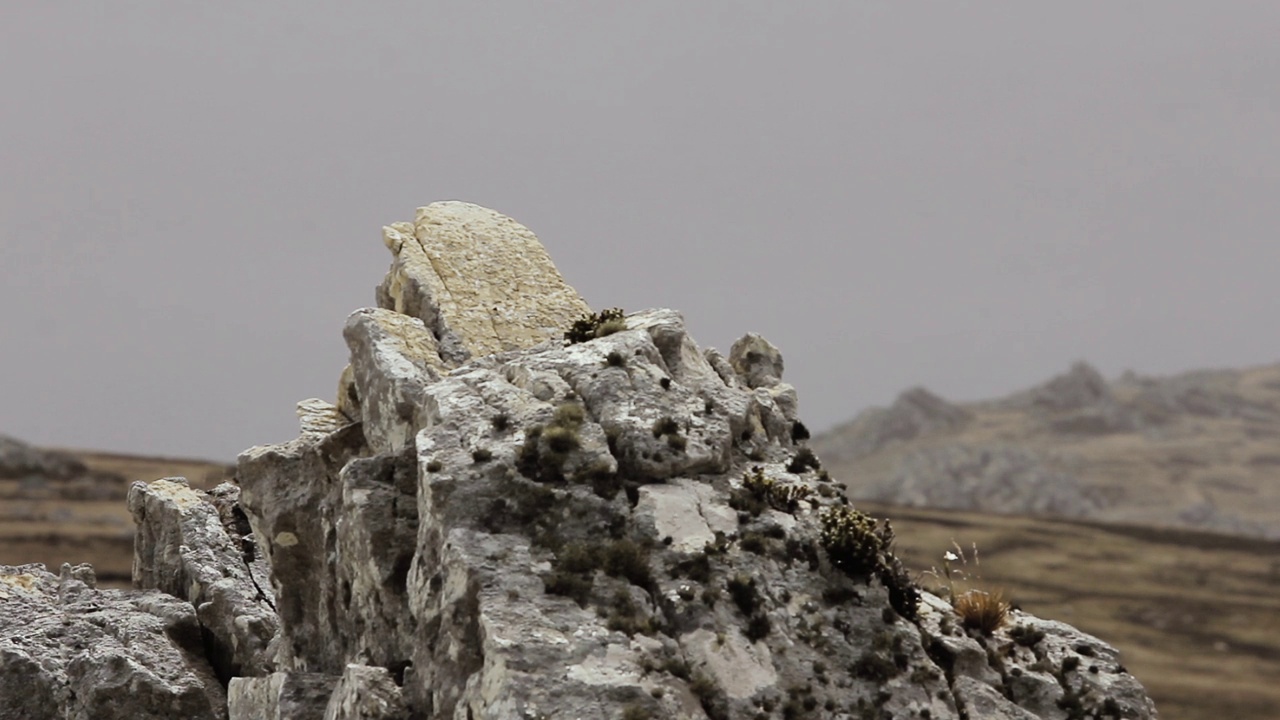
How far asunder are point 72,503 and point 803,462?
109m

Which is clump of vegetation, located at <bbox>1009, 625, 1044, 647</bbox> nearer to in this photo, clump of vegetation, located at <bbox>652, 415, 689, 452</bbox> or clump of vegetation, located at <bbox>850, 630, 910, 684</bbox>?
clump of vegetation, located at <bbox>850, 630, 910, 684</bbox>

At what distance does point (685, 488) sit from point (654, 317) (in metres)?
4.18

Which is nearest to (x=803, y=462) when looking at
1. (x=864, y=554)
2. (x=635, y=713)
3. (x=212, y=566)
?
(x=864, y=554)

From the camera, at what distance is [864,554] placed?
18.8 meters

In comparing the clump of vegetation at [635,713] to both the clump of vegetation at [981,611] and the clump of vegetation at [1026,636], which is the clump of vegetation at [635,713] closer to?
the clump of vegetation at [981,611]

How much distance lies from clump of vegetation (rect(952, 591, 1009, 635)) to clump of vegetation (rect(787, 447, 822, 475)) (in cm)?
334

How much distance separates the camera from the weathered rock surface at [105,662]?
23.5 m

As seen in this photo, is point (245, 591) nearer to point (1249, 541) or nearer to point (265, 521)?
point (265, 521)

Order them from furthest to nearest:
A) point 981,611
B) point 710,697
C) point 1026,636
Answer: point 1026,636 → point 981,611 → point 710,697

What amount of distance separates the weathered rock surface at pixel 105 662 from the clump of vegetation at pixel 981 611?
47.8 feet

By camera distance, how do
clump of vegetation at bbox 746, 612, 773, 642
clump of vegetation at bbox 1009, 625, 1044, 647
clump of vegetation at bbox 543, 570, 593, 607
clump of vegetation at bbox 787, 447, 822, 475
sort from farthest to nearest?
clump of vegetation at bbox 787, 447, 822, 475
clump of vegetation at bbox 1009, 625, 1044, 647
clump of vegetation at bbox 746, 612, 773, 642
clump of vegetation at bbox 543, 570, 593, 607

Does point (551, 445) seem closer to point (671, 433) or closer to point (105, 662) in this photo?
point (671, 433)

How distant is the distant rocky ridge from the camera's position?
16594mm

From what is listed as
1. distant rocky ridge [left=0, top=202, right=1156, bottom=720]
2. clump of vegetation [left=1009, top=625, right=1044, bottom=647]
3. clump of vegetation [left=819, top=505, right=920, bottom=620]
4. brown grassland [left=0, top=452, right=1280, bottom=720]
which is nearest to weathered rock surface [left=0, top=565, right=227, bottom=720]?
distant rocky ridge [left=0, top=202, right=1156, bottom=720]
